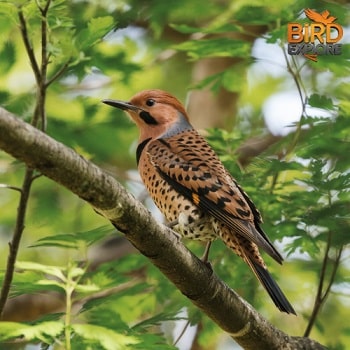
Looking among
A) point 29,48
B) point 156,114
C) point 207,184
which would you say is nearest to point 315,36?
point 156,114

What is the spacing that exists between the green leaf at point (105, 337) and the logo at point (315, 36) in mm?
2777

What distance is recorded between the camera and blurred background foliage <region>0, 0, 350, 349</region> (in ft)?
14.5

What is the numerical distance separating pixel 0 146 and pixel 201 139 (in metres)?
2.80

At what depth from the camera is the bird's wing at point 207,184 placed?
4.96 meters

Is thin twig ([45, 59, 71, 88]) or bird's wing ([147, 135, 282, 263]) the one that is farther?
bird's wing ([147, 135, 282, 263])

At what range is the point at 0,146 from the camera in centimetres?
320

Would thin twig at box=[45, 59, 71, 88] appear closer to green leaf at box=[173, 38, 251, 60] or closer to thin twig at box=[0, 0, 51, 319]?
thin twig at box=[0, 0, 51, 319]

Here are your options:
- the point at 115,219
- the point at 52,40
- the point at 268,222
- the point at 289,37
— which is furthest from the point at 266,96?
the point at 115,219

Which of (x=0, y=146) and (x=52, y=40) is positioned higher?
(x=52, y=40)

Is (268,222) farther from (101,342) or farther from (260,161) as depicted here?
(101,342)

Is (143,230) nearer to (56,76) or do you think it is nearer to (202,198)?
(56,76)

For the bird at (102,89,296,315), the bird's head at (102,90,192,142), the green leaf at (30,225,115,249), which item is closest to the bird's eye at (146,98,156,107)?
the bird's head at (102,90,192,142)

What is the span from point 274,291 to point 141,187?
4105 millimetres

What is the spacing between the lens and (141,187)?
28.3 ft
